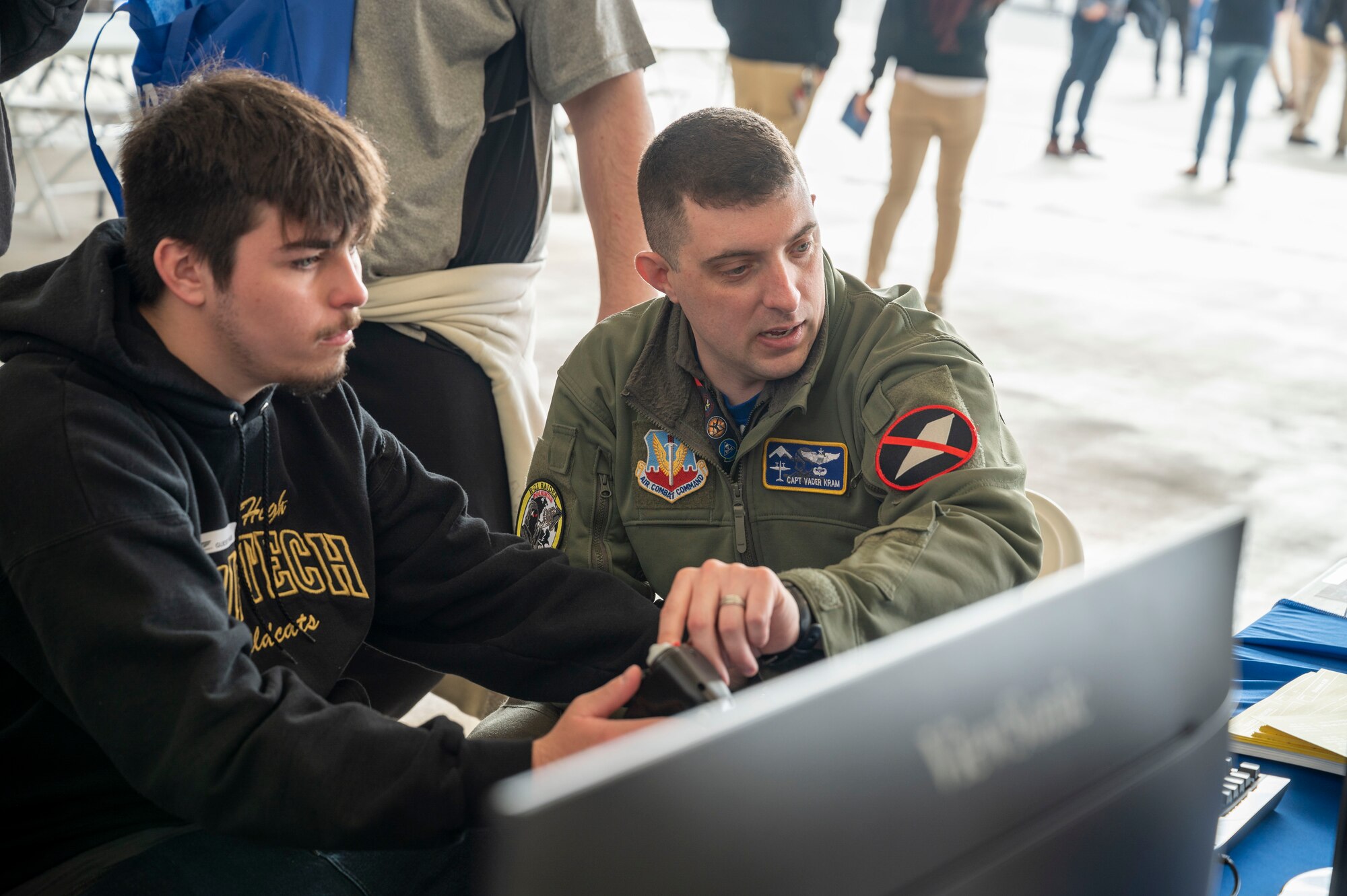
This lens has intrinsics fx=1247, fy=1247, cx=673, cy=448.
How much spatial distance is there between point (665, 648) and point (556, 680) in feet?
1.52

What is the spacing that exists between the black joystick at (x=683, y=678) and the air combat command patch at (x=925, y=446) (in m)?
0.50

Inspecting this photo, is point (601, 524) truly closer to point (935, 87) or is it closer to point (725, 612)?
point (725, 612)

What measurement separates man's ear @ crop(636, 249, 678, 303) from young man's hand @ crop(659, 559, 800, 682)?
2.03 feet

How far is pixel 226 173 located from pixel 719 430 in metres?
0.67

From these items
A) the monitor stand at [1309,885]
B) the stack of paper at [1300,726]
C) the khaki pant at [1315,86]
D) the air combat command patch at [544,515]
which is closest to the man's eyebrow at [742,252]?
the air combat command patch at [544,515]

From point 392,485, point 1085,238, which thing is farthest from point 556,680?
point 1085,238

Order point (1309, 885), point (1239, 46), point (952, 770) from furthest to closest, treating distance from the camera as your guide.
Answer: point (1239, 46)
point (1309, 885)
point (952, 770)

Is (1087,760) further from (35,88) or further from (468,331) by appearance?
(35,88)

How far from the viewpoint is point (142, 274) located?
1152 mm

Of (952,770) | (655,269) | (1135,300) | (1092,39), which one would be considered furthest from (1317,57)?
(952,770)

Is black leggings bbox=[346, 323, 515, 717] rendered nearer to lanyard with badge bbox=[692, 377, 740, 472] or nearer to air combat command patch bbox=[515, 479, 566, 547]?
air combat command patch bbox=[515, 479, 566, 547]

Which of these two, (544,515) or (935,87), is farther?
(935,87)

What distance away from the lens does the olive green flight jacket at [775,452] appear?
4.42ft

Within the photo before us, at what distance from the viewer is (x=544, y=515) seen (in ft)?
5.10
